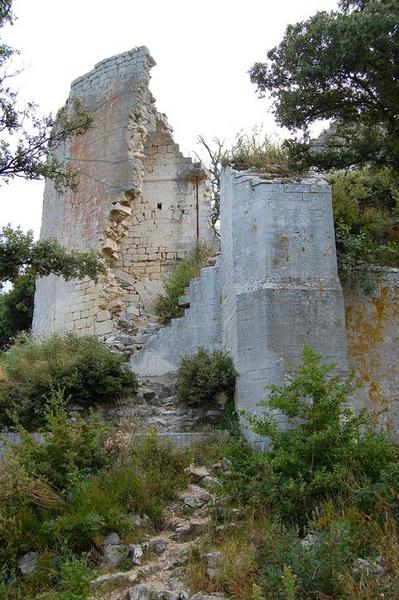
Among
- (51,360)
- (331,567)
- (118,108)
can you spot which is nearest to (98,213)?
(118,108)

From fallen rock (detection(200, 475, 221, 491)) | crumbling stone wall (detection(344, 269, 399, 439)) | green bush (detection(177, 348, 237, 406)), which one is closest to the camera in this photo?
fallen rock (detection(200, 475, 221, 491))

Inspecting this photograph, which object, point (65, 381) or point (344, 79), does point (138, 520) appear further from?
point (344, 79)

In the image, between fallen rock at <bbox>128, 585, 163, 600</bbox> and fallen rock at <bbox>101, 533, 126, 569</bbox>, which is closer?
fallen rock at <bbox>128, 585, 163, 600</bbox>

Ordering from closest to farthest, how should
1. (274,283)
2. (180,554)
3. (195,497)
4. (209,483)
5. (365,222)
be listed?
1. (180,554)
2. (195,497)
3. (209,483)
4. (274,283)
5. (365,222)

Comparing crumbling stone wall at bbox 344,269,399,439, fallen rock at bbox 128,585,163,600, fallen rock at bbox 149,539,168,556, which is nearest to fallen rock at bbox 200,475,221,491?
fallen rock at bbox 149,539,168,556

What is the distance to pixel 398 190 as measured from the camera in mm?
12805

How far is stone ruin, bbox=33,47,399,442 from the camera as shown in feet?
31.3

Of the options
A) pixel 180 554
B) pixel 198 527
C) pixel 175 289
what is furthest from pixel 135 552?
pixel 175 289

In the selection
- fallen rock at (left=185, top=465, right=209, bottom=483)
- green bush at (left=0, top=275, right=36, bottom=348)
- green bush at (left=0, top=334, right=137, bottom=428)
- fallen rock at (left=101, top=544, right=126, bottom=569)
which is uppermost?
green bush at (left=0, top=275, right=36, bottom=348)

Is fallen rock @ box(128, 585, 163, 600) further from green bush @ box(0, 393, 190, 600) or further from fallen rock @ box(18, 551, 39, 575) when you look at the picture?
fallen rock @ box(18, 551, 39, 575)

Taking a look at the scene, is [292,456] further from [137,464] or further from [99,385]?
[99,385]

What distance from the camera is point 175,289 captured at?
12.9m

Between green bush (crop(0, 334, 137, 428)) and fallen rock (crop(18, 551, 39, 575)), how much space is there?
9.15ft

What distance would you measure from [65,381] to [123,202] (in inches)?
206
